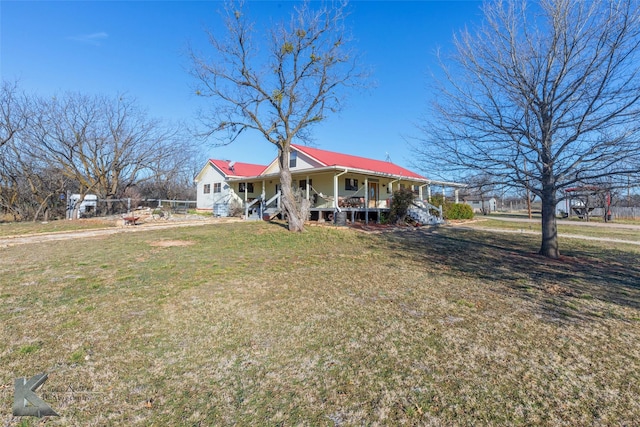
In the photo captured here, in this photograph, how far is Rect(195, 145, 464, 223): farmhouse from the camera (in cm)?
1600

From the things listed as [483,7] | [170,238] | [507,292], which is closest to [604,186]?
[507,292]

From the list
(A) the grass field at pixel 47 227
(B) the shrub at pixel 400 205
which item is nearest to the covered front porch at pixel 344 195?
(B) the shrub at pixel 400 205

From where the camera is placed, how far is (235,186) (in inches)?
964

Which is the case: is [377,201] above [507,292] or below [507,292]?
above

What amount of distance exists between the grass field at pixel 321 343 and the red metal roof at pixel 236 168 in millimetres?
19633

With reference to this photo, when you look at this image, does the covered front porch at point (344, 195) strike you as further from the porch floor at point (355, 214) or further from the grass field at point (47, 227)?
the grass field at point (47, 227)

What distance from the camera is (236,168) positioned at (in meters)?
26.9

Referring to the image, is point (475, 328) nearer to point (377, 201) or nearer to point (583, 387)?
point (583, 387)

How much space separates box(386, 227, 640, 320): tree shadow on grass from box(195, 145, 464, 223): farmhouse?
4472 millimetres

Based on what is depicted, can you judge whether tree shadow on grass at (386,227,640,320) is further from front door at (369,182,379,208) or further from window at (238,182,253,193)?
window at (238,182,253,193)

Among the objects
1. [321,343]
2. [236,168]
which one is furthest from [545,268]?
[236,168]

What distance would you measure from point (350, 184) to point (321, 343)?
15.6 m

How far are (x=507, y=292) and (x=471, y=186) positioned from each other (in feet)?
12.6

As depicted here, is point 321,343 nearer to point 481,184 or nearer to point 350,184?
point 481,184
